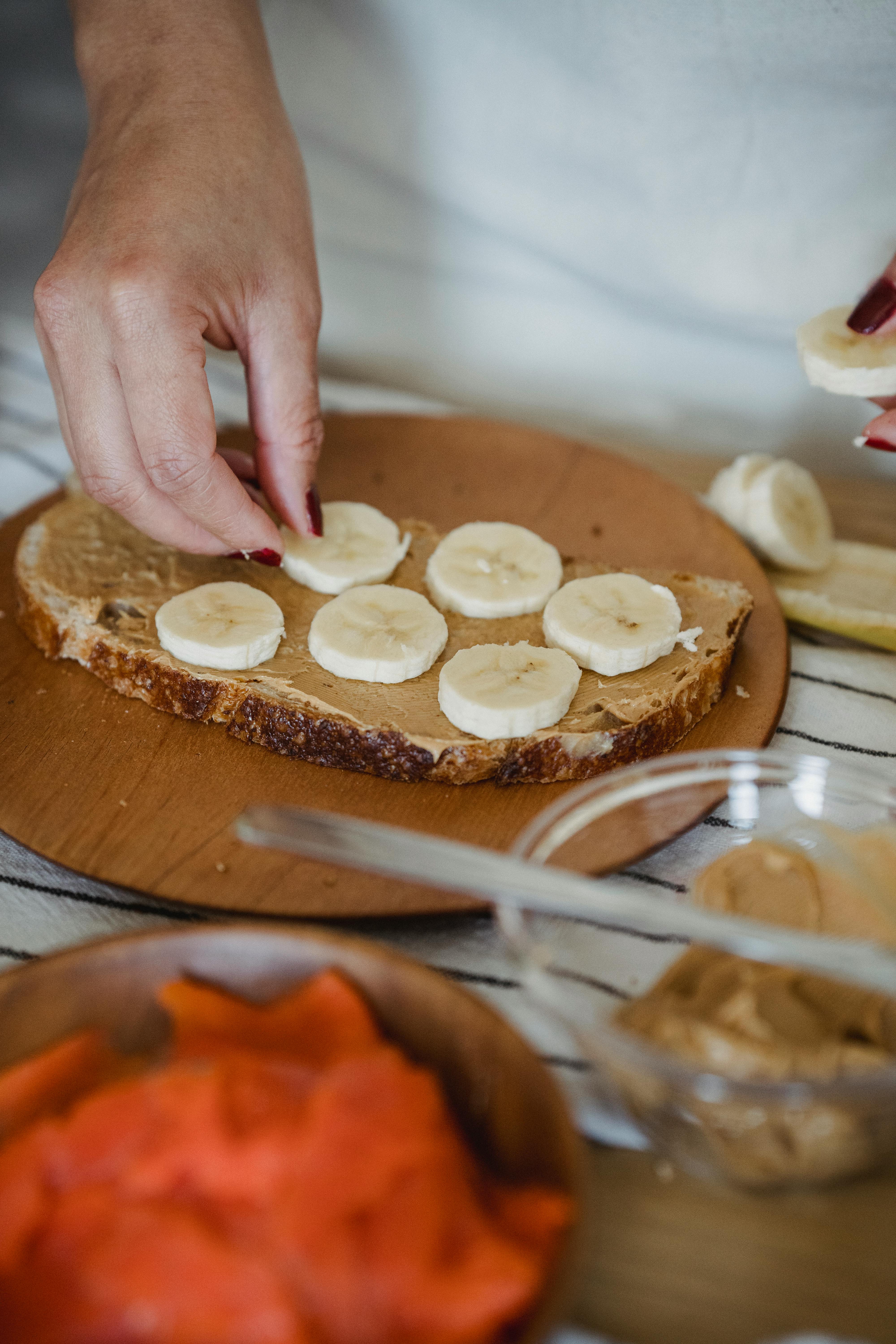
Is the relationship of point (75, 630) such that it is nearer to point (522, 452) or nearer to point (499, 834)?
point (499, 834)

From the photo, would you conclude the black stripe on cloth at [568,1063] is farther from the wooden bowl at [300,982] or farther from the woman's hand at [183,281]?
the woman's hand at [183,281]

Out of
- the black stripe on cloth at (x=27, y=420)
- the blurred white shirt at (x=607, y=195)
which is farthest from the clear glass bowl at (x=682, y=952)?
the black stripe on cloth at (x=27, y=420)

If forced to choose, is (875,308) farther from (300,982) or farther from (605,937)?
(300,982)

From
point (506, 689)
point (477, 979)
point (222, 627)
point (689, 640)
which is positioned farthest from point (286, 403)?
point (477, 979)

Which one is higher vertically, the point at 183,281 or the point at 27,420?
the point at 183,281

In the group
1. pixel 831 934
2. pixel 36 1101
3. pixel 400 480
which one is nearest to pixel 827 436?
pixel 400 480

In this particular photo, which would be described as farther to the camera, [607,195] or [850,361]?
[607,195]

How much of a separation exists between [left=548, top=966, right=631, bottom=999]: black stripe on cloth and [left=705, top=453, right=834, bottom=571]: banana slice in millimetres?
1278

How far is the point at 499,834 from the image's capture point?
1643 millimetres

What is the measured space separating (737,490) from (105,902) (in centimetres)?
158

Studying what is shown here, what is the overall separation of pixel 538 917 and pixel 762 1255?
42 centimetres

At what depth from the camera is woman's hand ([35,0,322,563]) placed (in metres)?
1.80

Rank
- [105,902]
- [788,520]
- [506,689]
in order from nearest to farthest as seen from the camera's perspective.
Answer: [105,902] < [506,689] < [788,520]

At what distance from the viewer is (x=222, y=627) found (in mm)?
1942
